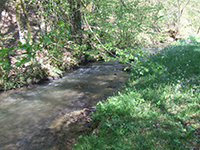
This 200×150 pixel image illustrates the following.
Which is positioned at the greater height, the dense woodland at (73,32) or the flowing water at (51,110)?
the dense woodland at (73,32)

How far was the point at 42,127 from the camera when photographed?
460cm

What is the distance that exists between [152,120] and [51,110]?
3.78 m

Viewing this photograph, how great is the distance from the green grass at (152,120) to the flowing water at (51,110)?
33.4 inches

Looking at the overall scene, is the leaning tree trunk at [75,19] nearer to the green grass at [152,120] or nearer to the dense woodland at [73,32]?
the dense woodland at [73,32]

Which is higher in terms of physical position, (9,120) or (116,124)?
(116,124)

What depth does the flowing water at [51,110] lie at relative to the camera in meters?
4.07

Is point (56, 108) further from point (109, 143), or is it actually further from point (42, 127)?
point (109, 143)

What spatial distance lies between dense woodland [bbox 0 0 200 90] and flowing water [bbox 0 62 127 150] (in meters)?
1.29

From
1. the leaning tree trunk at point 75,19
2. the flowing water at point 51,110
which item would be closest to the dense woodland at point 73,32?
the leaning tree trunk at point 75,19

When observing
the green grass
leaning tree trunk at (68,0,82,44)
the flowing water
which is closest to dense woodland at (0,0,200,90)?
leaning tree trunk at (68,0,82,44)

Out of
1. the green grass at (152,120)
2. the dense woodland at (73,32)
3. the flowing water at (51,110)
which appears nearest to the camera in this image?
the green grass at (152,120)

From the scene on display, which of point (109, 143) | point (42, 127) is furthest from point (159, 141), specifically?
point (42, 127)

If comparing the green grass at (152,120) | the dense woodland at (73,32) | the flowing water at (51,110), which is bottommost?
the flowing water at (51,110)

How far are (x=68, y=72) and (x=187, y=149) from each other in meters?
8.99
